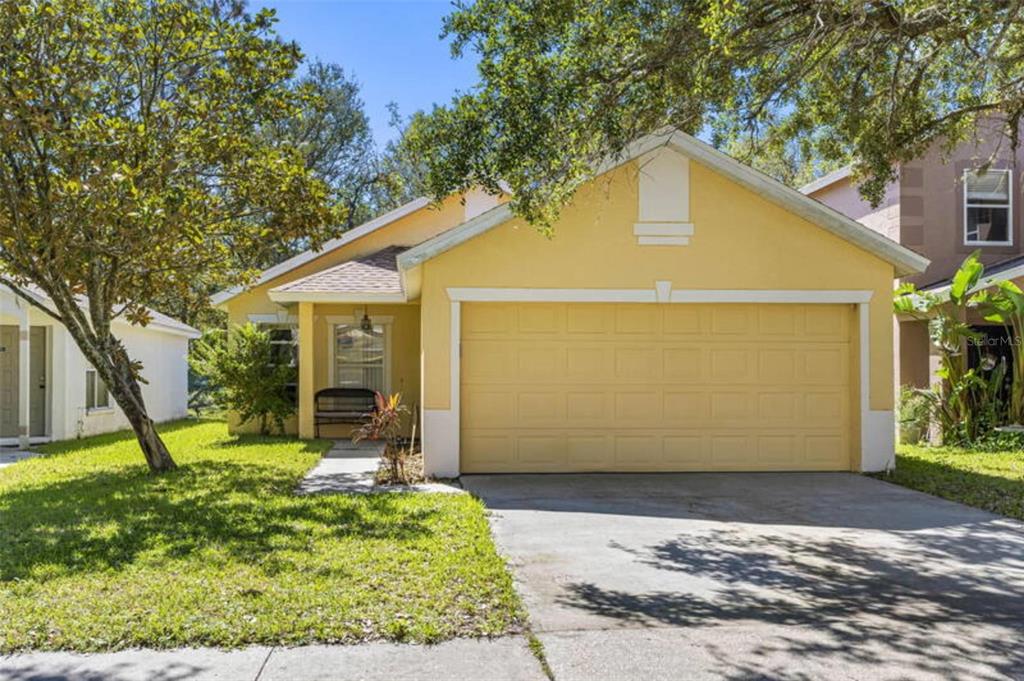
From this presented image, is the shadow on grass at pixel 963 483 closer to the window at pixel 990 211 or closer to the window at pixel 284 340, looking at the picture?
the window at pixel 990 211

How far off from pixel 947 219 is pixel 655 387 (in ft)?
28.2

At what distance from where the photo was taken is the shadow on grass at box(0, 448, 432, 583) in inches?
255

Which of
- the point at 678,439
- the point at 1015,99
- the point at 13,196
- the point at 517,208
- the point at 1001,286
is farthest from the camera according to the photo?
the point at 1001,286

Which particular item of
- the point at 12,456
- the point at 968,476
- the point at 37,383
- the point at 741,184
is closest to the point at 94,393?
the point at 37,383

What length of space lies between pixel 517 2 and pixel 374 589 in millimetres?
5468

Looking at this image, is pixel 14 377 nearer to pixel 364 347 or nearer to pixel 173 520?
pixel 364 347

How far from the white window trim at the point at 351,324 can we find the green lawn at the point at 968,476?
908 centimetres

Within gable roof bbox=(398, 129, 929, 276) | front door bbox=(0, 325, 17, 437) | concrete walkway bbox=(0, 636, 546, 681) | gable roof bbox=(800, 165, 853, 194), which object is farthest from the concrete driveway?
front door bbox=(0, 325, 17, 437)

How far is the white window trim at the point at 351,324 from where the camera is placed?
50.8 feet

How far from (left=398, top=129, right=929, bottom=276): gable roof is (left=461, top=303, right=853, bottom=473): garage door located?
0.98 metres

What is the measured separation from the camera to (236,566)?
6.07 meters

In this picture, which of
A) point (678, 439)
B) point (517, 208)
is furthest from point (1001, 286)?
point (517, 208)

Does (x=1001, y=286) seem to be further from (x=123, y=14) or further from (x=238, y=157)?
(x=123, y=14)

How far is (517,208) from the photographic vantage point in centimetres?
801
